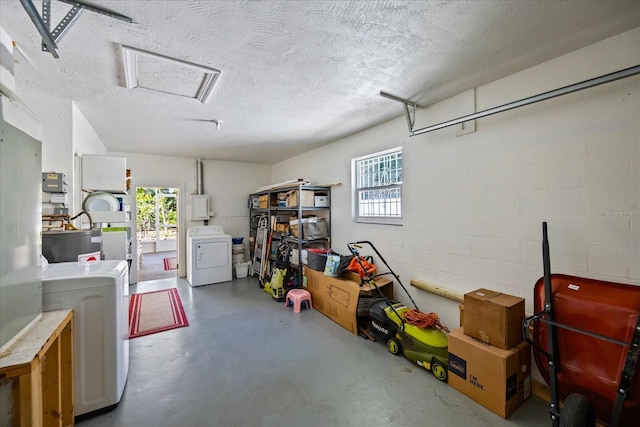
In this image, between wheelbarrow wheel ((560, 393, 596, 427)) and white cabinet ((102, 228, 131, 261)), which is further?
white cabinet ((102, 228, 131, 261))

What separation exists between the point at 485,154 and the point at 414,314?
1645 millimetres

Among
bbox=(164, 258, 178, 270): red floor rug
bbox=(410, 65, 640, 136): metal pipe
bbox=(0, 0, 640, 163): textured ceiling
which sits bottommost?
bbox=(164, 258, 178, 270): red floor rug

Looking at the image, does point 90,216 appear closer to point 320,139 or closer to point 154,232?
point 320,139

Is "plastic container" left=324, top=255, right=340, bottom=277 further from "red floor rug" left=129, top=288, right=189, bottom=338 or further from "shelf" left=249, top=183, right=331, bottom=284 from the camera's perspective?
"red floor rug" left=129, top=288, right=189, bottom=338

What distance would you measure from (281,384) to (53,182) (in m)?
2.71

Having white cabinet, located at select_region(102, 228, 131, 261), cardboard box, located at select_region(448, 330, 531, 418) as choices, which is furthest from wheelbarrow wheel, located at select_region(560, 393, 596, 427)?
white cabinet, located at select_region(102, 228, 131, 261)

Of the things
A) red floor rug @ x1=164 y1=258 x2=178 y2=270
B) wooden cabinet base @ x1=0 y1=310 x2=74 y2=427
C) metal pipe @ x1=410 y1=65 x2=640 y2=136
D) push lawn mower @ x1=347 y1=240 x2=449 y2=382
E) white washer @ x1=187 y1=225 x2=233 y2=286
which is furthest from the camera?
red floor rug @ x1=164 y1=258 x2=178 y2=270

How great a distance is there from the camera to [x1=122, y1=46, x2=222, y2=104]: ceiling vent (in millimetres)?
1893

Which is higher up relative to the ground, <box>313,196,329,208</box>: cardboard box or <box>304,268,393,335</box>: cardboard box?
<box>313,196,329,208</box>: cardboard box

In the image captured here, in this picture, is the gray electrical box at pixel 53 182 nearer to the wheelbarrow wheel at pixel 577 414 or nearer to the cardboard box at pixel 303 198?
the cardboard box at pixel 303 198

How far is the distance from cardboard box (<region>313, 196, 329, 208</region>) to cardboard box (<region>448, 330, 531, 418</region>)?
277 cm

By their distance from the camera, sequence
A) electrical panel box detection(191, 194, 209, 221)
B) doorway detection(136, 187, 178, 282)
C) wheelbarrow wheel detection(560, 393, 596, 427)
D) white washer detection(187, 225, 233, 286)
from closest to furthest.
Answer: wheelbarrow wheel detection(560, 393, 596, 427)
white washer detection(187, 225, 233, 286)
electrical panel box detection(191, 194, 209, 221)
doorway detection(136, 187, 178, 282)

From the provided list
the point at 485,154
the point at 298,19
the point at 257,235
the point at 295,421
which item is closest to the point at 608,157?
the point at 485,154

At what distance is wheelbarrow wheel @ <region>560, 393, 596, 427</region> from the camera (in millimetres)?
1360
